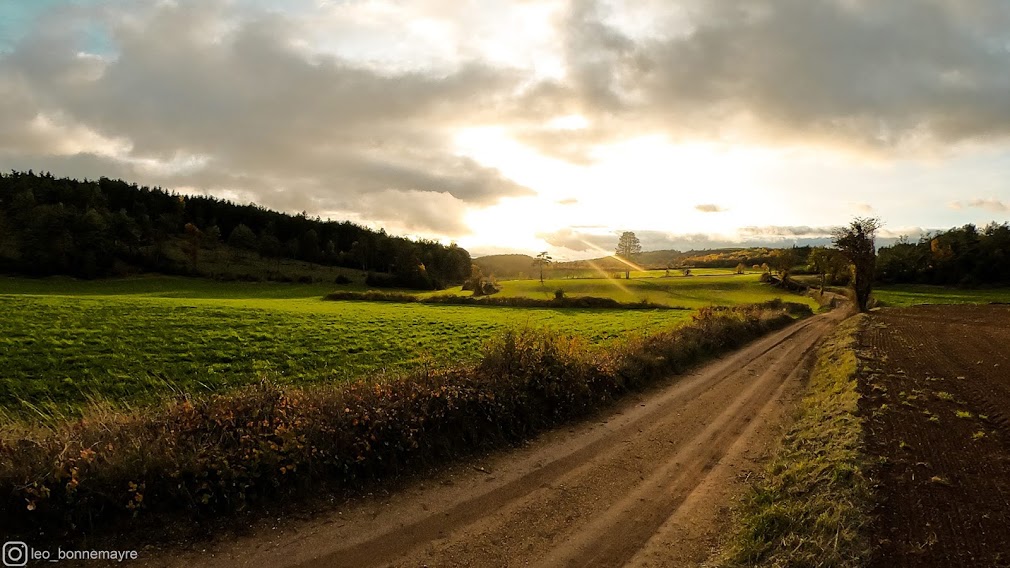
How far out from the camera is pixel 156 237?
110 m

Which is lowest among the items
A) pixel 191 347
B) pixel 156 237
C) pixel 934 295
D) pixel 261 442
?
pixel 191 347

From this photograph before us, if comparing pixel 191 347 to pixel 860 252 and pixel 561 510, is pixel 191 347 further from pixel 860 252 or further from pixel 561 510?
pixel 860 252

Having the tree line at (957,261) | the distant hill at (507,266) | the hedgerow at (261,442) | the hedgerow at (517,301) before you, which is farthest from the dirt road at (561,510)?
the distant hill at (507,266)

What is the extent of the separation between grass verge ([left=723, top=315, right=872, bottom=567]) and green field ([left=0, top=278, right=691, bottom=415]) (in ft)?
27.7

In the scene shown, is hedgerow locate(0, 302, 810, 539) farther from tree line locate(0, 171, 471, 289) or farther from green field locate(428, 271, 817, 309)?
tree line locate(0, 171, 471, 289)

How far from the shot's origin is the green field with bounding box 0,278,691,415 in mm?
17234

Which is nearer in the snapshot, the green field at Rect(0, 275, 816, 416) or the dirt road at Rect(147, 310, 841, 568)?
the dirt road at Rect(147, 310, 841, 568)

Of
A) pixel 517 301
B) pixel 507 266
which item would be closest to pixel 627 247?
pixel 507 266

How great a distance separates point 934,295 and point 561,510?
108134 mm

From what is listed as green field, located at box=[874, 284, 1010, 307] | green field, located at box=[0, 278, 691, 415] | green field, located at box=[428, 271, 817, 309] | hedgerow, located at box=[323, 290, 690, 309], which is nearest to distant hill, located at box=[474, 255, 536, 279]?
Answer: green field, located at box=[428, 271, 817, 309]

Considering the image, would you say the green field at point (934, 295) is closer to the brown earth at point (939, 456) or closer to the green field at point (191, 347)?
the green field at point (191, 347)

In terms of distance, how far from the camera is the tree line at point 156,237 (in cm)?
8325

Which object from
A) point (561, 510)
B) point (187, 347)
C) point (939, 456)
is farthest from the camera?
point (187, 347)

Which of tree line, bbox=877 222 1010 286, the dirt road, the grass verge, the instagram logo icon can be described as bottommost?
the dirt road
